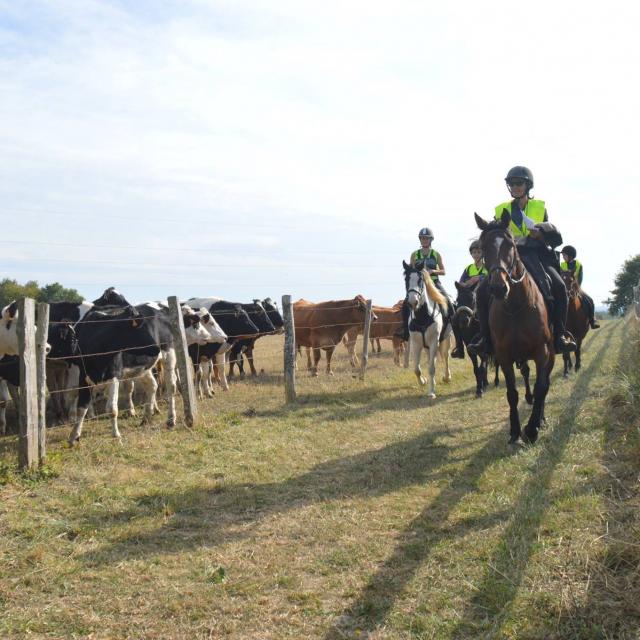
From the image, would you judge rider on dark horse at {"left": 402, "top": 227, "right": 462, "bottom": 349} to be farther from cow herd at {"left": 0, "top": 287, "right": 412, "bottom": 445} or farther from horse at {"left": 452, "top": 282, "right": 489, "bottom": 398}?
cow herd at {"left": 0, "top": 287, "right": 412, "bottom": 445}

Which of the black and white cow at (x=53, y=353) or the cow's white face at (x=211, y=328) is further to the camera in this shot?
the cow's white face at (x=211, y=328)

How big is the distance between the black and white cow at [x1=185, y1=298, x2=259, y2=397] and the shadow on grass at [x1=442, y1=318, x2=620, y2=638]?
8.06 meters

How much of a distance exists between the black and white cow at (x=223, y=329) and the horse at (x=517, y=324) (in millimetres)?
7334

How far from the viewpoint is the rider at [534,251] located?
26.2 ft

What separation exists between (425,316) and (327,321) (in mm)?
6078

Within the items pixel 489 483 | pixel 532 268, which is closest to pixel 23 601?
pixel 489 483

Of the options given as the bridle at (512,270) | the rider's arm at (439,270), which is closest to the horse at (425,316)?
the rider's arm at (439,270)

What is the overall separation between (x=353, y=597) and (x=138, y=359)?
685 cm

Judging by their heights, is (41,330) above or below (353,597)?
above

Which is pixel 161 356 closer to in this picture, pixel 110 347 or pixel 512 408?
pixel 110 347

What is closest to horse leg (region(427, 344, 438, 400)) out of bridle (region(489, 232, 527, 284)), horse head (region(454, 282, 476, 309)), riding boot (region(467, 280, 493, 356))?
horse head (region(454, 282, 476, 309))

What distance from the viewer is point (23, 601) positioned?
12.9 feet

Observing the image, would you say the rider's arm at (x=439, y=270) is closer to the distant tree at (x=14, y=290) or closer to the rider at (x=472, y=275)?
the rider at (x=472, y=275)

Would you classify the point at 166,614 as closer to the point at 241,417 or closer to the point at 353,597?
the point at 353,597
